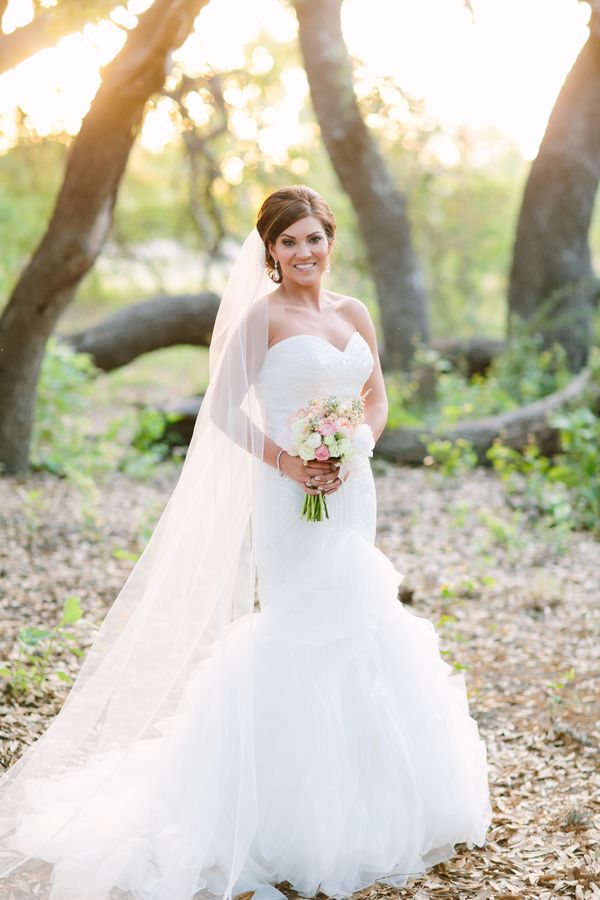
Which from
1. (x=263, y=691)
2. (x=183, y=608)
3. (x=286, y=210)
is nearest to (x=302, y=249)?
(x=286, y=210)

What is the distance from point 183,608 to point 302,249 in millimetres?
1388

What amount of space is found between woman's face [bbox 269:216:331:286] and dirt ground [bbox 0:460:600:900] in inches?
76.8

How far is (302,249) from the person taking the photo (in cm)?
359

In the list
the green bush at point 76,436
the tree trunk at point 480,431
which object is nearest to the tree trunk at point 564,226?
the tree trunk at point 480,431

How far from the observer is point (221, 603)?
3545mm

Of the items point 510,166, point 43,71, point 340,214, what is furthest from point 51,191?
point 510,166

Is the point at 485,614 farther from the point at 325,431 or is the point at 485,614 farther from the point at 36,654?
the point at 325,431

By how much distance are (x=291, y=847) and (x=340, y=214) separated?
2061 cm

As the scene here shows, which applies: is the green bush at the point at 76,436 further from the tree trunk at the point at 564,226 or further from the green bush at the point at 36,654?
the tree trunk at the point at 564,226

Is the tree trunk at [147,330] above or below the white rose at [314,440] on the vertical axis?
above

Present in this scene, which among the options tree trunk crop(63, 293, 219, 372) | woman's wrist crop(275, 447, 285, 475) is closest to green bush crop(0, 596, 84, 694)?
woman's wrist crop(275, 447, 285, 475)

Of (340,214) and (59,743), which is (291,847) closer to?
(59,743)

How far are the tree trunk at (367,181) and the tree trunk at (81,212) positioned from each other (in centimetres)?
480

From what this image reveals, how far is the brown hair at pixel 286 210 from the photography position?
11.7 feet
